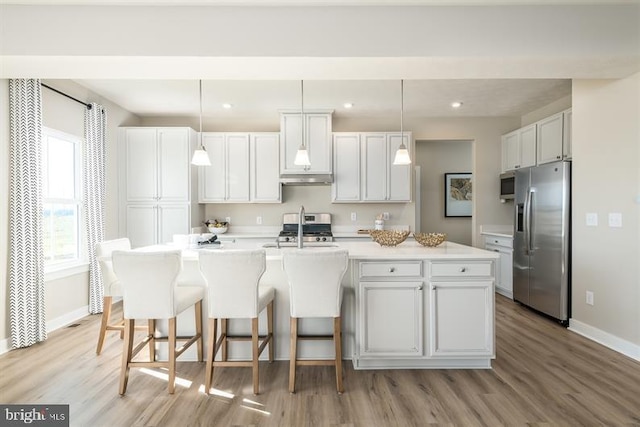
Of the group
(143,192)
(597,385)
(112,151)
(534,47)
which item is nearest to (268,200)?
(143,192)

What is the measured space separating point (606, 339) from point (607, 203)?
4.12 feet

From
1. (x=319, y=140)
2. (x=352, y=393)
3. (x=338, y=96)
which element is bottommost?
(x=352, y=393)

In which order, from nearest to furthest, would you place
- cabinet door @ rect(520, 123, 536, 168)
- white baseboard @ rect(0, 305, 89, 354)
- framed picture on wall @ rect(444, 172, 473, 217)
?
1. white baseboard @ rect(0, 305, 89, 354)
2. cabinet door @ rect(520, 123, 536, 168)
3. framed picture on wall @ rect(444, 172, 473, 217)

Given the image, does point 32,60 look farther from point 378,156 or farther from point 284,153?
point 378,156

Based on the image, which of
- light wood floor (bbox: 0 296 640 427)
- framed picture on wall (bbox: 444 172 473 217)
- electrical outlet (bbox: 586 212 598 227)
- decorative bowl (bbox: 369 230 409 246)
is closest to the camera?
light wood floor (bbox: 0 296 640 427)

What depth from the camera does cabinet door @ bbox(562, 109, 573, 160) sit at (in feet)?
13.2

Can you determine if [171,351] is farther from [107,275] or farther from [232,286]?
[107,275]

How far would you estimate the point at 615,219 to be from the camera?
3143mm

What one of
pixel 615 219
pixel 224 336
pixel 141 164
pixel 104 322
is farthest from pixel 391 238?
pixel 141 164

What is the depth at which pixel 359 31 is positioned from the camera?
8.17 ft

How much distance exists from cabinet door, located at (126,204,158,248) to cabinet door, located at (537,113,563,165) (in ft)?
17.3

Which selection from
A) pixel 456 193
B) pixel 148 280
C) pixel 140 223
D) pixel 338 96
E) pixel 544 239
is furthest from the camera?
pixel 456 193

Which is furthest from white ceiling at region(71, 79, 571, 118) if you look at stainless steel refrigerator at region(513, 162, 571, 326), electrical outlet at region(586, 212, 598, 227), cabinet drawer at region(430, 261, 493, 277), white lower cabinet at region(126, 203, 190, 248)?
cabinet drawer at region(430, 261, 493, 277)

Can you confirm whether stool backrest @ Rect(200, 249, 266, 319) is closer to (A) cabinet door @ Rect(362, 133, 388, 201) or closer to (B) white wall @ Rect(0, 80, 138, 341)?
(B) white wall @ Rect(0, 80, 138, 341)
